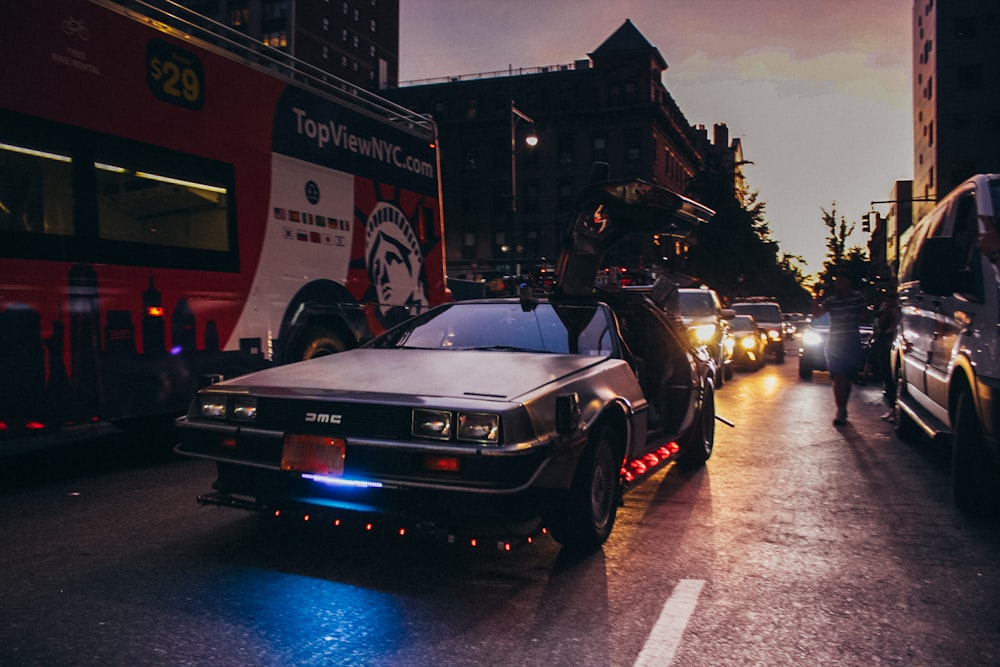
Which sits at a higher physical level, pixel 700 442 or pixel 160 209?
pixel 160 209

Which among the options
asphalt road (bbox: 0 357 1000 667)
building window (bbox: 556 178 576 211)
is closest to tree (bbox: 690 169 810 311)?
building window (bbox: 556 178 576 211)

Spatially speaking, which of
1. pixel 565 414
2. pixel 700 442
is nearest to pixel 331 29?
pixel 700 442

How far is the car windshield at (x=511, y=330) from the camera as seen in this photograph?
5.34 m

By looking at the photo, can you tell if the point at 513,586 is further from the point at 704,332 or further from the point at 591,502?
the point at 704,332

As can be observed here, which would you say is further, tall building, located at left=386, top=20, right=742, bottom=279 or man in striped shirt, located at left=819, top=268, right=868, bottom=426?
tall building, located at left=386, top=20, right=742, bottom=279

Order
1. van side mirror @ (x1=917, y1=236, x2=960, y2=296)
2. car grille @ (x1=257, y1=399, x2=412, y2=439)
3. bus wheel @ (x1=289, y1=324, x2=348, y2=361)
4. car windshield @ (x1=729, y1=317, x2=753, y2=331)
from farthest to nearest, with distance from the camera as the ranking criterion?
car windshield @ (x1=729, y1=317, x2=753, y2=331), bus wheel @ (x1=289, y1=324, x2=348, y2=361), van side mirror @ (x1=917, y1=236, x2=960, y2=296), car grille @ (x1=257, y1=399, x2=412, y2=439)

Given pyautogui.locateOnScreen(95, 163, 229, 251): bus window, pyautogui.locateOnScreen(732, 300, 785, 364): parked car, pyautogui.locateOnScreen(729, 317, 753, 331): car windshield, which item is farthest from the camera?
pyautogui.locateOnScreen(732, 300, 785, 364): parked car

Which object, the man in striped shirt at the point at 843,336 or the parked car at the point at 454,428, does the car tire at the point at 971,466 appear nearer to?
the parked car at the point at 454,428

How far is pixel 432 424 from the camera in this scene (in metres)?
3.86

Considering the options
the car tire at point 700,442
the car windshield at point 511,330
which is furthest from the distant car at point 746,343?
the car windshield at point 511,330

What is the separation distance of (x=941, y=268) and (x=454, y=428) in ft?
11.3

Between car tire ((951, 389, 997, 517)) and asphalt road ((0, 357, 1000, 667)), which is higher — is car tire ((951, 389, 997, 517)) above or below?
above

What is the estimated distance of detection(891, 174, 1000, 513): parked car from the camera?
5000 mm

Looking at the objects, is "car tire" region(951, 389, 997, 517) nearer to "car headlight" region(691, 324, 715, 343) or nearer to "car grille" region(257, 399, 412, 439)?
"car grille" region(257, 399, 412, 439)
